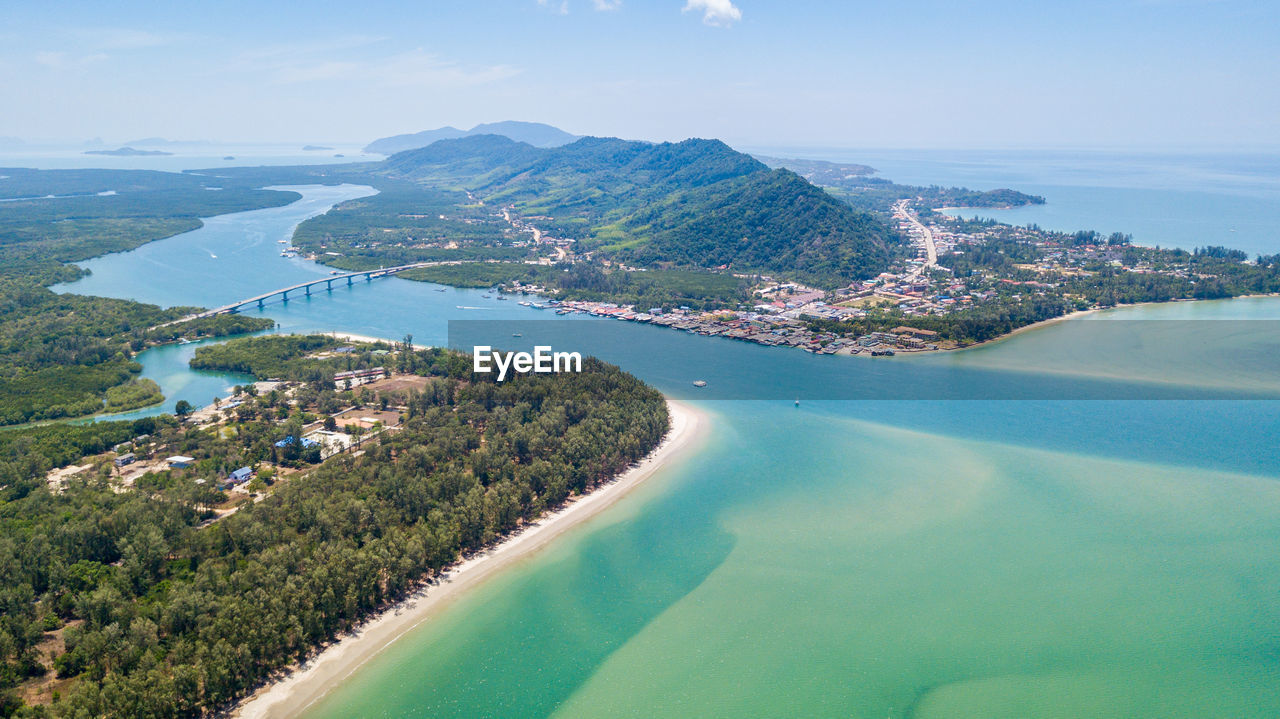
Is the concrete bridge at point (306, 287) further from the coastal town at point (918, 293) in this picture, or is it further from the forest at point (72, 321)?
the coastal town at point (918, 293)

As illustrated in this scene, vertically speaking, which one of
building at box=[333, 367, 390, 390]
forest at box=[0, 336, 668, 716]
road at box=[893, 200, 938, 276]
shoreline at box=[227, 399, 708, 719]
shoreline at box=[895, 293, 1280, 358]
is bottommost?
shoreline at box=[227, 399, 708, 719]

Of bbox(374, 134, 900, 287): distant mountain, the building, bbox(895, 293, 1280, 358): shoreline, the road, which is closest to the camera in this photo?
the building

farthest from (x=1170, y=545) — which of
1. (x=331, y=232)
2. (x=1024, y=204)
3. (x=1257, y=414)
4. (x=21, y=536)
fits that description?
(x=1024, y=204)

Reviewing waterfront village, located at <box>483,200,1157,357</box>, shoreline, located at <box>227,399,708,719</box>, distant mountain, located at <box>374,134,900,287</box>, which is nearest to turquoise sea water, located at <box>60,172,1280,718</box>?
shoreline, located at <box>227,399,708,719</box>

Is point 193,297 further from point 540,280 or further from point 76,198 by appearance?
point 76,198

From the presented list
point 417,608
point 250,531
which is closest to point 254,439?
point 250,531

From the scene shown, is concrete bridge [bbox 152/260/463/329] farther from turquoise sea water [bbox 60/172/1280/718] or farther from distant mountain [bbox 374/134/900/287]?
turquoise sea water [bbox 60/172/1280/718]

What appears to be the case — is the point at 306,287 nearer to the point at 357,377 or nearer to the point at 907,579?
the point at 357,377
